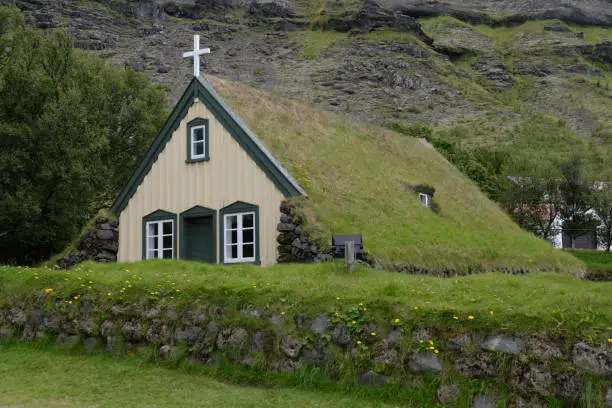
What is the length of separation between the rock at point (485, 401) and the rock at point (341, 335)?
1.95 meters

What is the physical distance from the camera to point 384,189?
24.7 m

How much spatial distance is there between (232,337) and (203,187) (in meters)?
12.5

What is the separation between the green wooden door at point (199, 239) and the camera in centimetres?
2250

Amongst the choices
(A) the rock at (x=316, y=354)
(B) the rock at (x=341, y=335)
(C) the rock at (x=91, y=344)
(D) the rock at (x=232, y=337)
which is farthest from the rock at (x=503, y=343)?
(C) the rock at (x=91, y=344)

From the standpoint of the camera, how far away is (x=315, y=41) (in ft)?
488

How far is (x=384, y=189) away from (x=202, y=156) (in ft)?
21.6

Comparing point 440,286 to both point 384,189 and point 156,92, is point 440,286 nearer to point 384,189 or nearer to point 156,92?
point 384,189

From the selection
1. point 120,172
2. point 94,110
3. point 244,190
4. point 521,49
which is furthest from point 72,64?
point 521,49

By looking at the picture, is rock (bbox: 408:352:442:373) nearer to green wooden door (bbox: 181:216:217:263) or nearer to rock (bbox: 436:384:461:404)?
rock (bbox: 436:384:461:404)

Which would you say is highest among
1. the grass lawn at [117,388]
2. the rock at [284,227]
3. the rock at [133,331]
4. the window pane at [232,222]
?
the window pane at [232,222]

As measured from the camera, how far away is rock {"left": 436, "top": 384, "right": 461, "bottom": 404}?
28.8ft

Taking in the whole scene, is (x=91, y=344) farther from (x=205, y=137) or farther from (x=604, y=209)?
(x=604, y=209)

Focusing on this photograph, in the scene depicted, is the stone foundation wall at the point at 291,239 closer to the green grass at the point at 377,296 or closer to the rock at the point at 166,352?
the green grass at the point at 377,296

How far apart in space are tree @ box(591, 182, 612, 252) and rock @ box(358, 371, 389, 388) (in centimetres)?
4912
